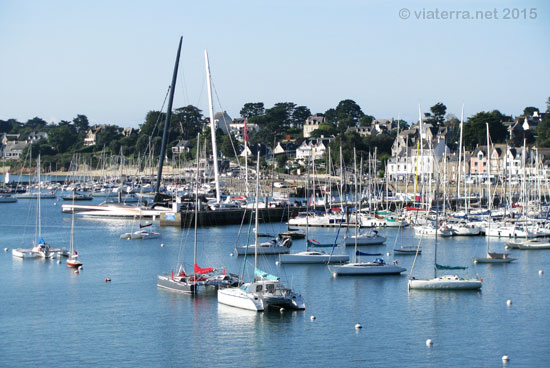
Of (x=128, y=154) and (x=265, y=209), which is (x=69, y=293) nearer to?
(x=265, y=209)

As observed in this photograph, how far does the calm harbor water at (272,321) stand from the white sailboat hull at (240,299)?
331 millimetres

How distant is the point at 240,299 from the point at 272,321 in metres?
2.05

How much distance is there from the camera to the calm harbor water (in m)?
26.6

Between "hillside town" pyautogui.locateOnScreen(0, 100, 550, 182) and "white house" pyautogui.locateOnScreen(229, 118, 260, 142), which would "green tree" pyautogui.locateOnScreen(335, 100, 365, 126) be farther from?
"white house" pyautogui.locateOnScreen(229, 118, 260, 142)

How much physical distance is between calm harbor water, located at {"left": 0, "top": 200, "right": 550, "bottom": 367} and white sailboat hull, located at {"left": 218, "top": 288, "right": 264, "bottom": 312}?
33 cm

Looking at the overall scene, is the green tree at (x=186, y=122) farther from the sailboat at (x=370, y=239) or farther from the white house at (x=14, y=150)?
the sailboat at (x=370, y=239)

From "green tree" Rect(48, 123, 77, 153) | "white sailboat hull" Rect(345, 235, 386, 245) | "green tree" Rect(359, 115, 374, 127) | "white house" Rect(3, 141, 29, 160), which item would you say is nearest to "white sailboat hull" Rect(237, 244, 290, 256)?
"white sailboat hull" Rect(345, 235, 386, 245)

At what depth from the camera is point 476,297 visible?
1395 inches

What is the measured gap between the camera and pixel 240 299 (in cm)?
3212

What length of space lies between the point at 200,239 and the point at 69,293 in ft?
64.6

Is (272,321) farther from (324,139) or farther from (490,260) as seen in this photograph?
(324,139)

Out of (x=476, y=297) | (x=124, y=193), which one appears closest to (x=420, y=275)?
(x=476, y=297)

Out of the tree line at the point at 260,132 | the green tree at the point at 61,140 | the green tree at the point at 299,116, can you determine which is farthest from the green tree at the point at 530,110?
the green tree at the point at 61,140

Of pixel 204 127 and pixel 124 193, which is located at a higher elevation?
pixel 204 127
